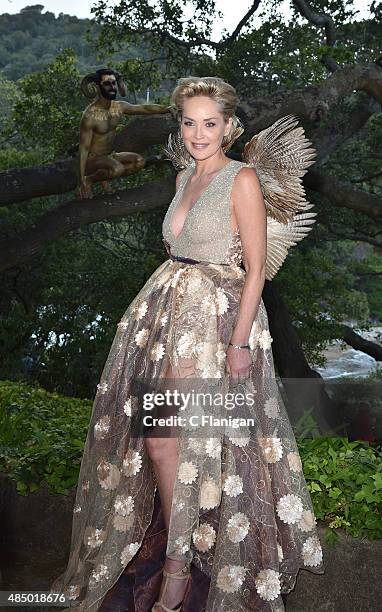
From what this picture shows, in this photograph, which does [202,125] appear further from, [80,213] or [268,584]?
[80,213]

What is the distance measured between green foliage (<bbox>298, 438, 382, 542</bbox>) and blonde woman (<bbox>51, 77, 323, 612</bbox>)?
21 cm

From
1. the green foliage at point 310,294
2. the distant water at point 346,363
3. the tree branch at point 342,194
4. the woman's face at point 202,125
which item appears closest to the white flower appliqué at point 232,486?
the woman's face at point 202,125

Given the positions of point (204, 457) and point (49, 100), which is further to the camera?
point (49, 100)

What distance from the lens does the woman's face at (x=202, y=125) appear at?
107 inches

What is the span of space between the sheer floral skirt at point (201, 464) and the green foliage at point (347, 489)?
213 millimetres

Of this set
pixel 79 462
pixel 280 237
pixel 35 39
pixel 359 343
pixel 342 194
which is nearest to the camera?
pixel 280 237

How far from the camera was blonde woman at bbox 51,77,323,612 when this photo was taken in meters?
2.65

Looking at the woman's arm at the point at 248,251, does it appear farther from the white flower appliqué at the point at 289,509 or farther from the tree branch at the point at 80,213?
the tree branch at the point at 80,213

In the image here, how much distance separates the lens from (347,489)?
3.06 meters

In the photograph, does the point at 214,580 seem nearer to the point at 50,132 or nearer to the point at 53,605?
the point at 53,605

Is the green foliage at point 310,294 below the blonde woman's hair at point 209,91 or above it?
below

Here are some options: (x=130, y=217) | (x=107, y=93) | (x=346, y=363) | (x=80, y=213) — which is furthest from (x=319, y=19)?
(x=346, y=363)

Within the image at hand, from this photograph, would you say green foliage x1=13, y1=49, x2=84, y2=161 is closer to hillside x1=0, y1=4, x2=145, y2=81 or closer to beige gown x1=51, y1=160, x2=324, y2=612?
beige gown x1=51, y1=160, x2=324, y2=612

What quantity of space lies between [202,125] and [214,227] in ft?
1.11
